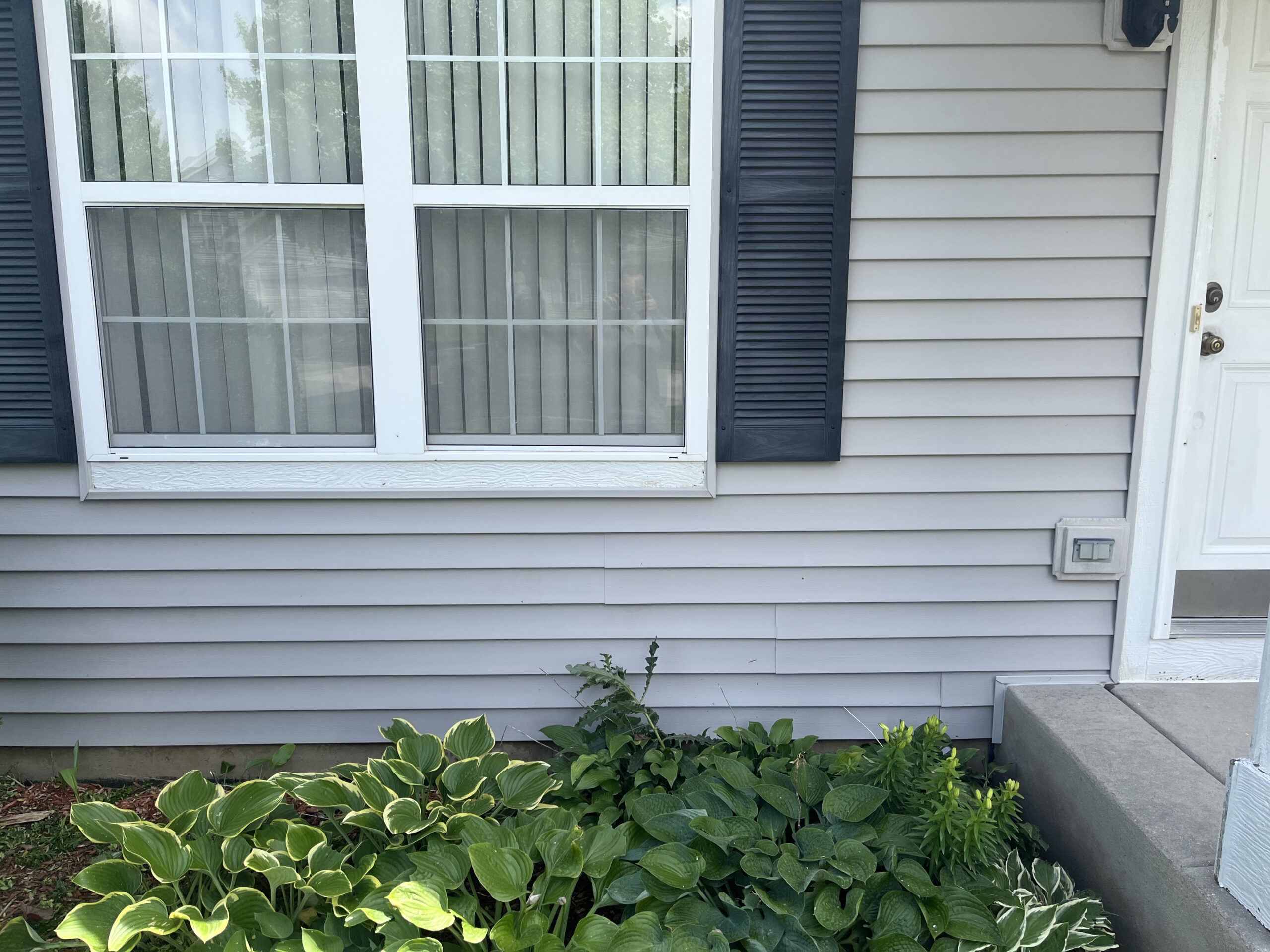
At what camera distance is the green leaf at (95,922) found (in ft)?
5.19

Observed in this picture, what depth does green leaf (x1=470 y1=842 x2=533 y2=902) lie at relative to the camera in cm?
170

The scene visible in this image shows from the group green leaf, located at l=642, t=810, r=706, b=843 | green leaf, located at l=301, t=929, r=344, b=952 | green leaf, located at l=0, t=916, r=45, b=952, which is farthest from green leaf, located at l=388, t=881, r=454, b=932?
green leaf, located at l=0, t=916, r=45, b=952

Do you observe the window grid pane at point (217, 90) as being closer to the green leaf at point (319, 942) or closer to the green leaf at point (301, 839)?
the green leaf at point (301, 839)

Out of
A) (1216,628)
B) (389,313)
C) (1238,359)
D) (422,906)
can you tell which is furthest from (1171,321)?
(422,906)

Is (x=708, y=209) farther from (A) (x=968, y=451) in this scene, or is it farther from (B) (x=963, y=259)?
(A) (x=968, y=451)

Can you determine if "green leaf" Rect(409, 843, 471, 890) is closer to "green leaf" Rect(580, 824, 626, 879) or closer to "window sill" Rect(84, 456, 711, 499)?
"green leaf" Rect(580, 824, 626, 879)

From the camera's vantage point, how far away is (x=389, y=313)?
2316mm

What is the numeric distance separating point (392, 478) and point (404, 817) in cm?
90

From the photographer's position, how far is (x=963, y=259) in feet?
7.61

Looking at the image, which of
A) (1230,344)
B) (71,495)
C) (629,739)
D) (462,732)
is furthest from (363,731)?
(1230,344)

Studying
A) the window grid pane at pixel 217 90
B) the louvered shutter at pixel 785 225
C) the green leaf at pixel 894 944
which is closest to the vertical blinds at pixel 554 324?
the louvered shutter at pixel 785 225

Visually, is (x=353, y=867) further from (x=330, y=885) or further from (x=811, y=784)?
(x=811, y=784)

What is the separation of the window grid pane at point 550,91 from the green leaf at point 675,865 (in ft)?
5.30

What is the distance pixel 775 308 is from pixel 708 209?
1.02ft
